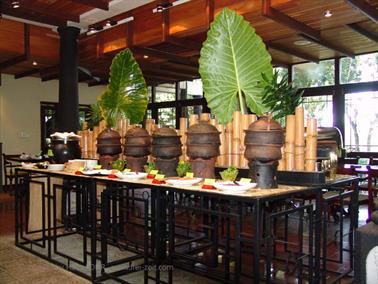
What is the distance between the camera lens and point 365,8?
411cm

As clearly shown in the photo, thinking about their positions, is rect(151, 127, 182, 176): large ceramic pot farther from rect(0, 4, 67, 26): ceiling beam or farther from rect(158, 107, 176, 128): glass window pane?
rect(158, 107, 176, 128): glass window pane

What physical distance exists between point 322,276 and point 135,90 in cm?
279

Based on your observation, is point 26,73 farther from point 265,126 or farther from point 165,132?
point 265,126

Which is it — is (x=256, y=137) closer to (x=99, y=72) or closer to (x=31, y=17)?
(x=31, y=17)

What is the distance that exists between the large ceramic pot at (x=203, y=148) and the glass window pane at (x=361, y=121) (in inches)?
203

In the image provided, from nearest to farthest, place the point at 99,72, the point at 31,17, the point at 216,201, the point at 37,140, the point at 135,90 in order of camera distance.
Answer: the point at 216,201 → the point at 135,90 → the point at 31,17 → the point at 99,72 → the point at 37,140

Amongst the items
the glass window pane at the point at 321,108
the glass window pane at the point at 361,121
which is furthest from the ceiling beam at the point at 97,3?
the glass window pane at the point at 361,121

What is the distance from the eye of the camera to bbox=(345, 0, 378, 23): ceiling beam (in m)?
3.93

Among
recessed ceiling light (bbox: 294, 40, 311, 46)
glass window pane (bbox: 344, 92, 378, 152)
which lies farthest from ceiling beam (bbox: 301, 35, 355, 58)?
glass window pane (bbox: 344, 92, 378, 152)

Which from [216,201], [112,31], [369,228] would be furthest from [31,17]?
[369,228]

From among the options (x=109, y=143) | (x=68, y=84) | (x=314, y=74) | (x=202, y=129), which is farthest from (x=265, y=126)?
(x=314, y=74)

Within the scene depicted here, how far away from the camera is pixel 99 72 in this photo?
8617mm

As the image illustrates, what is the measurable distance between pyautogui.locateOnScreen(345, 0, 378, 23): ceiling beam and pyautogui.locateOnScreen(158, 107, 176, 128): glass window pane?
6.24 meters

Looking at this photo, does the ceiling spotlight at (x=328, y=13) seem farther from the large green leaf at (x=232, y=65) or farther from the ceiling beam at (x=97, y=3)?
the ceiling beam at (x=97, y=3)
